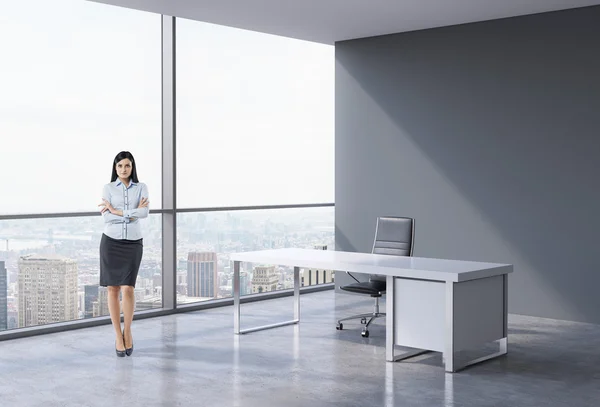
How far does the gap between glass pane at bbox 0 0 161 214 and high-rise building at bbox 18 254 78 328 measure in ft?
1.64

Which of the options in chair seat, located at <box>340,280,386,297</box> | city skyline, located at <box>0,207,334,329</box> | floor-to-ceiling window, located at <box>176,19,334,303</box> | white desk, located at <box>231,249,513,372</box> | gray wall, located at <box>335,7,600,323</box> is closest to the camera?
Result: white desk, located at <box>231,249,513,372</box>

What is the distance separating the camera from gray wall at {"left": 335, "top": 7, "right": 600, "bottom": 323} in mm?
7551

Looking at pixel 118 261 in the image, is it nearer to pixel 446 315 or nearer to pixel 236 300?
pixel 236 300

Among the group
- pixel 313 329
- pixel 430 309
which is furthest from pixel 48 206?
pixel 430 309

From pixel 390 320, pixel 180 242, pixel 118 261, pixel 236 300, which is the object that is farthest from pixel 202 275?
pixel 390 320

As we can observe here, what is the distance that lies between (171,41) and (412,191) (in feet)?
10.2

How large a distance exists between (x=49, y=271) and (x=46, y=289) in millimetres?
191

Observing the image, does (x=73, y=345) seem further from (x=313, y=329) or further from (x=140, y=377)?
(x=313, y=329)

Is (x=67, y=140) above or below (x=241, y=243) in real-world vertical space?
above

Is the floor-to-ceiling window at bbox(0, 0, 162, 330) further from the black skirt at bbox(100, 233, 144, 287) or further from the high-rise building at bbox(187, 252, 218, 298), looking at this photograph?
the black skirt at bbox(100, 233, 144, 287)

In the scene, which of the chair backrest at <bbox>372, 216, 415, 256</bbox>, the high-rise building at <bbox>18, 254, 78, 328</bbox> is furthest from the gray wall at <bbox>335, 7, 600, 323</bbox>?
the high-rise building at <bbox>18, 254, 78, 328</bbox>

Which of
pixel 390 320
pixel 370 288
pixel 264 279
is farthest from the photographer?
pixel 264 279

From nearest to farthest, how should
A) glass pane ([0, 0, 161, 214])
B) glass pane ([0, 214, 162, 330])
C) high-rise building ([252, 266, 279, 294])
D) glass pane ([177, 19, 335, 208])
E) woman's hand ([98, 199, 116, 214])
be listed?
woman's hand ([98, 199, 116, 214]) < glass pane ([0, 214, 162, 330]) < glass pane ([0, 0, 161, 214]) < glass pane ([177, 19, 335, 208]) < high-rise building ([252, 266, 279, 294])

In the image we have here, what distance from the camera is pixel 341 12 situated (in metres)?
7.77
